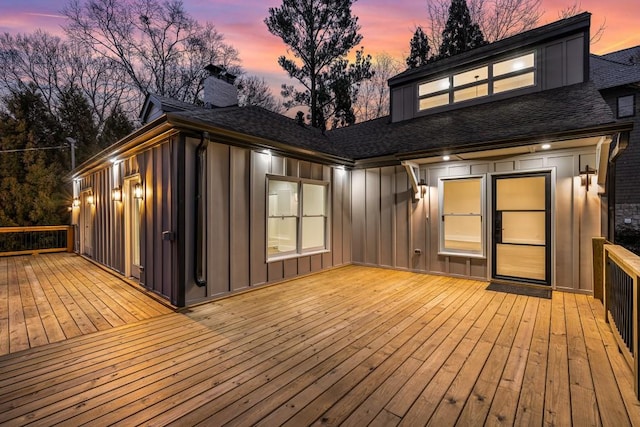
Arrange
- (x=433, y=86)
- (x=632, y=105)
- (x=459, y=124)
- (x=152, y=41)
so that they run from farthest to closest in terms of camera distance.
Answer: (x=152, y=41)
(x=632, y=105)
(x=433, y=86)
(x=459, y=124)

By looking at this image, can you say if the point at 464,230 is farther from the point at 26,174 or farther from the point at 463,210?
the point at 26,174

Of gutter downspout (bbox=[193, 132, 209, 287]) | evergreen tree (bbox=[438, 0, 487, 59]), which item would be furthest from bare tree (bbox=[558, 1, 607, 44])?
gutter downspout (bbox=[193, 132, 209, 287])

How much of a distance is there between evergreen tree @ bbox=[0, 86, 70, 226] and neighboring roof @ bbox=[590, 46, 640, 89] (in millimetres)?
21376

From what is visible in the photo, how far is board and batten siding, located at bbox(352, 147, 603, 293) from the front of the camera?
14.8ft

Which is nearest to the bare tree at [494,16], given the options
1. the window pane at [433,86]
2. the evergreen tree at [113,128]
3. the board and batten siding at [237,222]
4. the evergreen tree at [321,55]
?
the evergreen tree at [321,55]

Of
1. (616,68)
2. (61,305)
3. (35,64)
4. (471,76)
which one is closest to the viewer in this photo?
(61,305)

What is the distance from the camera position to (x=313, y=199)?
20.5 ft

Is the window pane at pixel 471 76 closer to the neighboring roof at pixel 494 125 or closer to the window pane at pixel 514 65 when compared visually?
the window pane at pixel 514 65

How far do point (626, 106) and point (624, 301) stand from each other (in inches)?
462

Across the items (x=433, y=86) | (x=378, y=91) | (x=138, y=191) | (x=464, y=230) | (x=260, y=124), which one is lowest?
(x=464, y=230)

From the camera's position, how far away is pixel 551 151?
15.6 ft

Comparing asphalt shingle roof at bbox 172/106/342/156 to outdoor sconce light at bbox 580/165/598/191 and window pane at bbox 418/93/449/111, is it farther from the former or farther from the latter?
outdoor sconce light at bbox 580/165/598/191

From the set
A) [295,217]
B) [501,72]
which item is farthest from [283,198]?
[501,72]

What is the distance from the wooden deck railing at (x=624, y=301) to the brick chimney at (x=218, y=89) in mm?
8358
